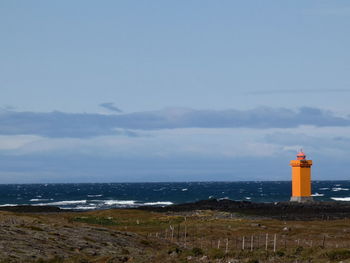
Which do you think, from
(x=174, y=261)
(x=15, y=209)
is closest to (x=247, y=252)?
(x=174, y=261)

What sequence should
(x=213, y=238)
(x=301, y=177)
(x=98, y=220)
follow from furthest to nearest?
1. (x=301, y=177)
2. (x=98, y=220)
3. (x=213, y=238)

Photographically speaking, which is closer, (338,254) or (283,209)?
(338,254)

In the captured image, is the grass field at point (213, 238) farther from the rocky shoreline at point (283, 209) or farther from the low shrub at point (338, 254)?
the rocky shoreline at point (283, 209)

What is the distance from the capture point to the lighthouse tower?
10456cm

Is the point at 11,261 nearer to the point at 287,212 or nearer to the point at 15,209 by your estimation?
the point at 287,212

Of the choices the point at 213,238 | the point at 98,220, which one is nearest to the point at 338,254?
the point at 213,238

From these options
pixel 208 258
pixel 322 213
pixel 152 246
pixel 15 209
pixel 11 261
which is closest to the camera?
pixel 11 261

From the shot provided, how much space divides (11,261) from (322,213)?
63123mm

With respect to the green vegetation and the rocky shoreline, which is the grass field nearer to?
the green vegetation

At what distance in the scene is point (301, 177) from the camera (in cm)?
10419

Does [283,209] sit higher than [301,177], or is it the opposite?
[301,177]

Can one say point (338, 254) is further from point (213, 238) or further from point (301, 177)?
point (301, 177)

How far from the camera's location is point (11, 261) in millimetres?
42094

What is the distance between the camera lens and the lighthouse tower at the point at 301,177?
343 feet
